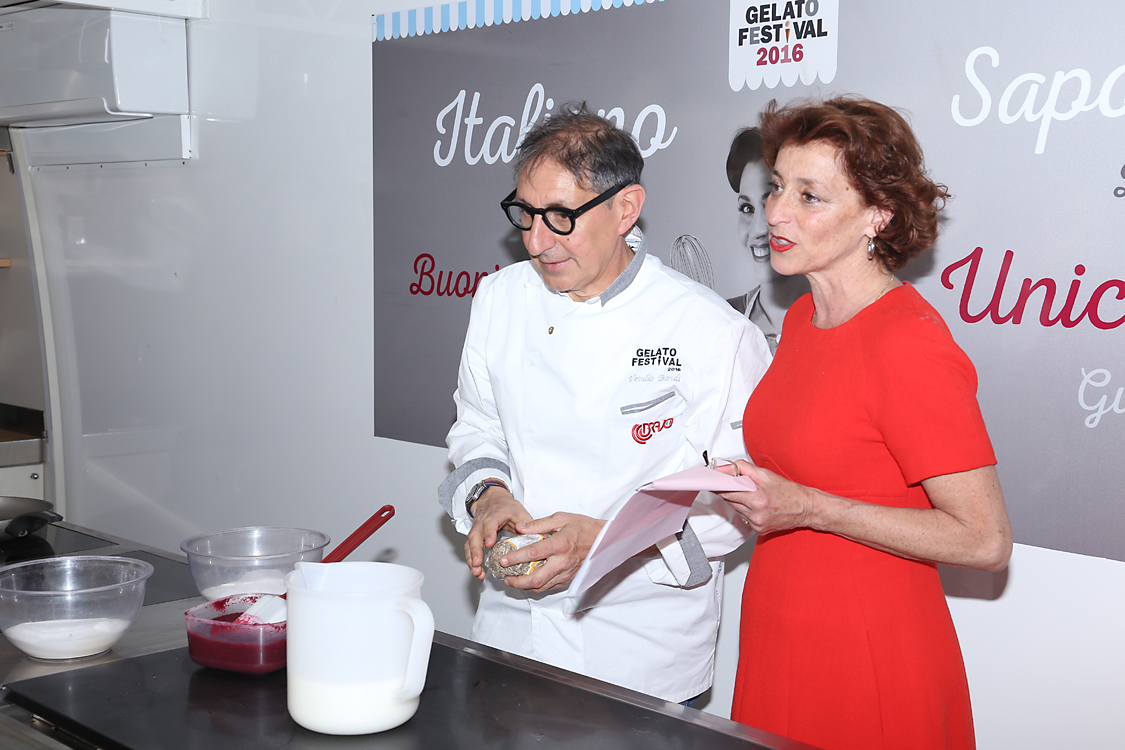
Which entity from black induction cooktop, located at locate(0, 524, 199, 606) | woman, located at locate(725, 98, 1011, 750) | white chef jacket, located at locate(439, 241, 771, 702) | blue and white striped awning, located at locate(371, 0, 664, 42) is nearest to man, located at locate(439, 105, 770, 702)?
white chef jacket, located at locate(439, 241, 771, 702)

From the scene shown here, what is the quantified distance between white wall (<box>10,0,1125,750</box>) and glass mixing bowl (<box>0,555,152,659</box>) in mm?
1090

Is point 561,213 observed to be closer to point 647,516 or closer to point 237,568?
point 647,516

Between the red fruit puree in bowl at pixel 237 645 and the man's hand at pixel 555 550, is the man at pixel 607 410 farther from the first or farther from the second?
the red fruit puree in bowl at pixel 237 645

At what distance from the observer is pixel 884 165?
47.3 inches

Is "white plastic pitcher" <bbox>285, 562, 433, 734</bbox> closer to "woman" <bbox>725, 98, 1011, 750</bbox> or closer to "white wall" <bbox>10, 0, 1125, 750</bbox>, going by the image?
"woman" <bbox>725, 98, 1011, 750</bbox>

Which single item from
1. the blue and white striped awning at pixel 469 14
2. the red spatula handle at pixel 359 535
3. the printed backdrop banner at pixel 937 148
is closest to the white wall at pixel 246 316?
the blue and white striped awning at pixel 469 14

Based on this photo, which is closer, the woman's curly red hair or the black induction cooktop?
the woman's curly red hair

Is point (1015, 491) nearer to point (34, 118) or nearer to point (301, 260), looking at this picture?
point (301, 260)

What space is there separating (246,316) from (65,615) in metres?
1.75

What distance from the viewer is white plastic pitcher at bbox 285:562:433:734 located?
0.85m

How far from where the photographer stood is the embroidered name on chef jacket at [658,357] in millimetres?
1450

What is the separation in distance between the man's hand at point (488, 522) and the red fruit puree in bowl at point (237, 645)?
11.1 inches

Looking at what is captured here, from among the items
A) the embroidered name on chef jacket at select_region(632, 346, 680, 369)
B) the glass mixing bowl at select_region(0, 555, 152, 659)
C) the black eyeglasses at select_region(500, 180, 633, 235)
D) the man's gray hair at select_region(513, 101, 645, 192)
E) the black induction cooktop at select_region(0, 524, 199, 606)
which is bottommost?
the black induction cooktop at select_region(0, 524, 199, 606)

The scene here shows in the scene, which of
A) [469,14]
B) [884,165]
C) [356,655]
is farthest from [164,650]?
[469,14]
